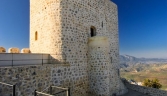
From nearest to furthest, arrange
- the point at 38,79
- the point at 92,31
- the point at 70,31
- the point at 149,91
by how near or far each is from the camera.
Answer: the point at 38,79 → the point at 70,31 → the point at 92,31 → the point at 149,91

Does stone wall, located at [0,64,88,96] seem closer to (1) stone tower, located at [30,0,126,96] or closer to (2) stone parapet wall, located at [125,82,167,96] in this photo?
(1) stone tower, located at [30,0,126,96]

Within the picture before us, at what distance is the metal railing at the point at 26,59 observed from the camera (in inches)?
298

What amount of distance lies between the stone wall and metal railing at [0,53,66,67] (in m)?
0.62

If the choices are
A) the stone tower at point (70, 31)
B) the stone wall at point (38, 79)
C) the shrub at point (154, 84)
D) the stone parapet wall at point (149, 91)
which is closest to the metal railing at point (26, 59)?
the stone tower at point (70, 31)

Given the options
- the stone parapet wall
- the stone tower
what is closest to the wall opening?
the stone tower

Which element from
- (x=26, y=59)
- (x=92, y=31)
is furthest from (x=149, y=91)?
(x=26, y=59)

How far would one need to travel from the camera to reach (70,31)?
33.9 feet

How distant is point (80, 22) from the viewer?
1110cm

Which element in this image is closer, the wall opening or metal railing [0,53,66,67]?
metal railing [0,53,66,67]

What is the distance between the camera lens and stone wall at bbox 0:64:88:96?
6785 millimetres

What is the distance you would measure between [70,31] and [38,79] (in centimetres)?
400

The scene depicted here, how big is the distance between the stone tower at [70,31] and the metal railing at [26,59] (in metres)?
0.13

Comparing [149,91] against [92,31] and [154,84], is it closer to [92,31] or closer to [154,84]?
[154,84]

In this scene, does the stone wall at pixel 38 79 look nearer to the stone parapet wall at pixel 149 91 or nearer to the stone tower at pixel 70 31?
the stone tower at pixel 70 31
